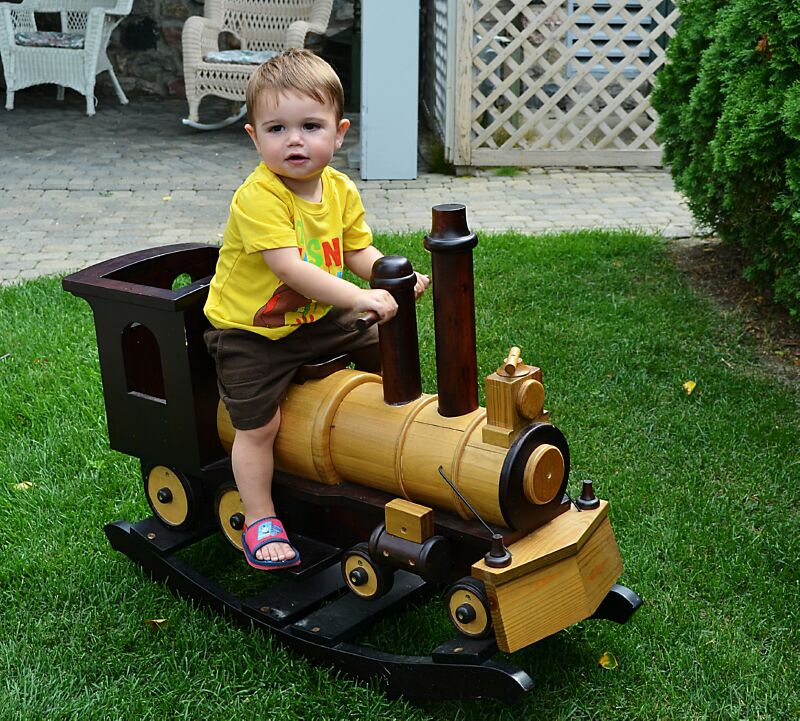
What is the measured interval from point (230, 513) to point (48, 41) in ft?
27.2

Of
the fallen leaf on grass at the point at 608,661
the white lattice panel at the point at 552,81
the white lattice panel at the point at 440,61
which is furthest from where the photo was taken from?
the white lattice panel at the point at 440,61

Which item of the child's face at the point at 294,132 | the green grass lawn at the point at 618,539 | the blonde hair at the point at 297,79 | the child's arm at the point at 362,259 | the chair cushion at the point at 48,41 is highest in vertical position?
the blonde hair at the point at 297,79

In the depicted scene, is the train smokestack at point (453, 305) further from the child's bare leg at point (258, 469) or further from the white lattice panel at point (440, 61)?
the white lattice panel at point (440, 61)

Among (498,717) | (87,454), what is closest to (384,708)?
(498,717)

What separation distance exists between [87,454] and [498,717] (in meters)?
1.86

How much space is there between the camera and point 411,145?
771 centimetres

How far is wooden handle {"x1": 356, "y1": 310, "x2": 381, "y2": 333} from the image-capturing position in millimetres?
2250

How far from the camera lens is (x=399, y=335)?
2.39 meters

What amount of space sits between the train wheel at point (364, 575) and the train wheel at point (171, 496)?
0.55 meters

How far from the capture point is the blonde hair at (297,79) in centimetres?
234

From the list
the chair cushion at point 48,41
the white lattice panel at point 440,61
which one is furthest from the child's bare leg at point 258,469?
the chair cushion at point 48,41

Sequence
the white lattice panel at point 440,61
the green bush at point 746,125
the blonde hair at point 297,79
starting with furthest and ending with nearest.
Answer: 1. the white lattice panel at point 440,61
2. the green bush at point 746,125
3. the blonde hair at point 297,79

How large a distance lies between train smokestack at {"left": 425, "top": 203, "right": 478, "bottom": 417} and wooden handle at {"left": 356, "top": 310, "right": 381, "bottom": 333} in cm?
15

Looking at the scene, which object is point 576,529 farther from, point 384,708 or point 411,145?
point 411,145
